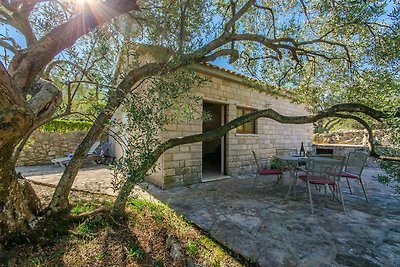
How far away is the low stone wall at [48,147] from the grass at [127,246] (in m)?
6.98

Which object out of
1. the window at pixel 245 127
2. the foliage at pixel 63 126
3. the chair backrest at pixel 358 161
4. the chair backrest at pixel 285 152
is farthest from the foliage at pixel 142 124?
the foliage at pixel 63 126

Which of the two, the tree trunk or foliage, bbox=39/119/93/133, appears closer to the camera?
the tree trunk

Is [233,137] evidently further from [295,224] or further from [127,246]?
[127,246]

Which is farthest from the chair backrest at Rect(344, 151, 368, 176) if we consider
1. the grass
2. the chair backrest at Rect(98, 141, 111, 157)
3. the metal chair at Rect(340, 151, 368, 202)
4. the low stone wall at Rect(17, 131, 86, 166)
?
the low stone wall at Rect(17, 131, 86, 166)

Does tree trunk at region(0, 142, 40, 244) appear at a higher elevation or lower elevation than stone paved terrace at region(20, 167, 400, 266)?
higher

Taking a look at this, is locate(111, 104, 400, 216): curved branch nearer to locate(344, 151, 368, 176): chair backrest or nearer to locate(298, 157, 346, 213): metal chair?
locate(298, 157, 346, 213): metal chair

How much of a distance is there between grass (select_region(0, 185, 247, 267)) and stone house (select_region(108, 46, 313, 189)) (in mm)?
1310

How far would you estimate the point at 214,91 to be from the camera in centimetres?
562

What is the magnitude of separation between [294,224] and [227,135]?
11.4 ft

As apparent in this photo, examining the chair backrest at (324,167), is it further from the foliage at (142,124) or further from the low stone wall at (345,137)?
the low stone wall at (345,137)

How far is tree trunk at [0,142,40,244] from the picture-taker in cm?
183

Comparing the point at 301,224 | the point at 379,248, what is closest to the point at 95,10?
the point at 301,224

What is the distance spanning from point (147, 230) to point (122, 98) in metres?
1.71

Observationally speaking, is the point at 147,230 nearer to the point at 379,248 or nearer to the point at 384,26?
the point at 379,248
